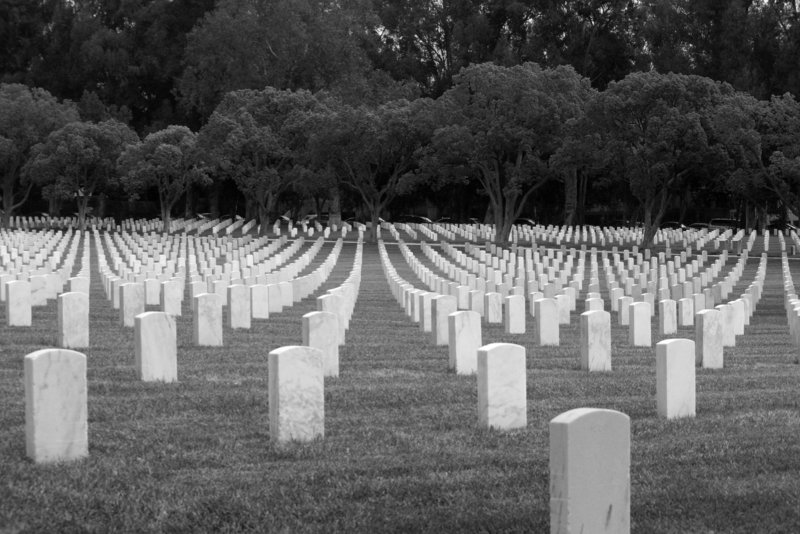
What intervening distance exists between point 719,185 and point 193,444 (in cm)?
4329

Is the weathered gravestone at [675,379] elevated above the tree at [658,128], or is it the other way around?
the tree at [658,128]

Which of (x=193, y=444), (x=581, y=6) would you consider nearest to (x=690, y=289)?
(x=193, y=444)

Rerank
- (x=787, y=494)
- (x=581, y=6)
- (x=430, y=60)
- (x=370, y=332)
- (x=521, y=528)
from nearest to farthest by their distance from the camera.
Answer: (x=521, y=528) → (x=787, y=494) → (x=370, y=332) → (x=581, y=6) → (x=430, y=60)

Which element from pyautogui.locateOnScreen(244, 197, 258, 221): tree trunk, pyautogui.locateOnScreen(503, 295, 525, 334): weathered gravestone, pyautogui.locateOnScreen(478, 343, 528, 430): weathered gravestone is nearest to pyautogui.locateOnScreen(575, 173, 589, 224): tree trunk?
pyautogui.locateOnScreen(244, 197, 258, 221): tree trunk

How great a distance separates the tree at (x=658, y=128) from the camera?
145ft

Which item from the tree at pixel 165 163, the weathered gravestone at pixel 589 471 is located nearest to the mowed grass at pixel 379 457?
the weathered gravestone at pixel 589 471

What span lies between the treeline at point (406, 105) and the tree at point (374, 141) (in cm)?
9

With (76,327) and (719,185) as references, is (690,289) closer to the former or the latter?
(76,327)

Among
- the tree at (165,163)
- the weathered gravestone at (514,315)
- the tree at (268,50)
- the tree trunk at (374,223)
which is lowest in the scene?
the weathered gravestone at (514,315)

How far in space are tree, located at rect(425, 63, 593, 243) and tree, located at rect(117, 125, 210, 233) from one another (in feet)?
40.2

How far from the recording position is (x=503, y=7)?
67.3 meters

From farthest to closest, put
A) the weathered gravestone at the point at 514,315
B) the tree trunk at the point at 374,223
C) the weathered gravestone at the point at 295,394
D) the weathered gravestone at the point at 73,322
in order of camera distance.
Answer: the tree trunk at the point at 374,223, the weathered gravestone at the point at 514,315, the weathered gravestone at the point at 73,322, the weathered gravestone at the point at 295,394

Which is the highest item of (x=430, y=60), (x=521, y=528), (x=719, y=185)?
(x=430, y=60)

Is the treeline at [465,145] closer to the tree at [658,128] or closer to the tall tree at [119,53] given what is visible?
the tree at [658,128]
